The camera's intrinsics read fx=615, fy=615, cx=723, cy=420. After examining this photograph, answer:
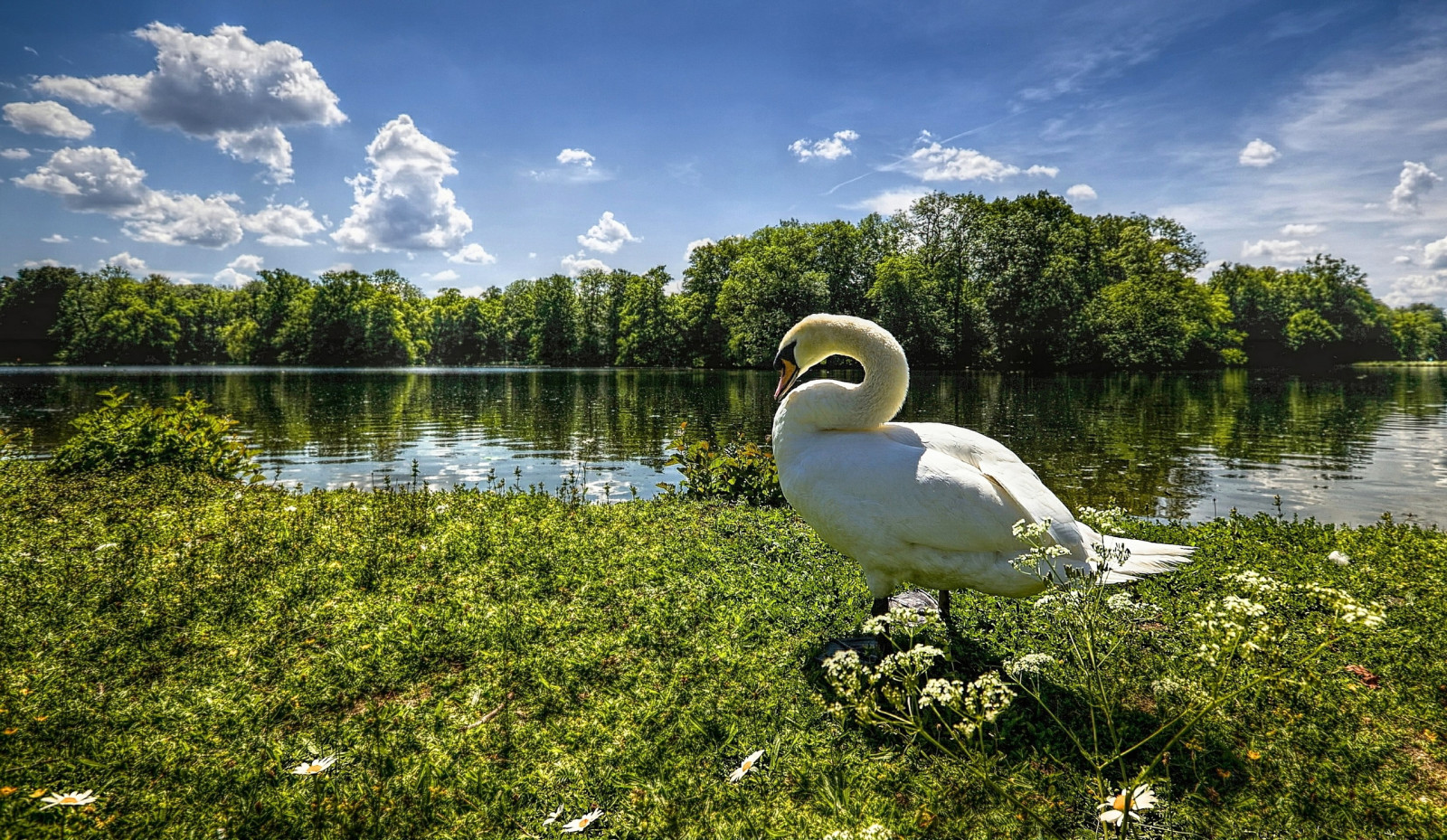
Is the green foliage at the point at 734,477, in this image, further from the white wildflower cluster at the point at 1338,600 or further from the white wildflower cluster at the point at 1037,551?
the white wildflower cluster at the point at 1338,600

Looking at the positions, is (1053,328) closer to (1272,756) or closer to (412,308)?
(1272,756)

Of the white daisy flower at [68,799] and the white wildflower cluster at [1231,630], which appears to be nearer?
the white wildflower cluster at [1231,630]

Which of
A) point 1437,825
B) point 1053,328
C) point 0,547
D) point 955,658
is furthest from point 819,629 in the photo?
point 1053,328

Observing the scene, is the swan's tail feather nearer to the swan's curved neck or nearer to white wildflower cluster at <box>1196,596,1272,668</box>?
white wildflower cluster at <box>1196,596,1272,668</box>

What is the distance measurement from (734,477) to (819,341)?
5.02m

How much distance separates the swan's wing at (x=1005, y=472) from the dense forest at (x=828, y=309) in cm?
6008

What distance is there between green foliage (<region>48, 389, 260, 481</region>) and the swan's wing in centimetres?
1085

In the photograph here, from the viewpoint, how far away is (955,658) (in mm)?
4602

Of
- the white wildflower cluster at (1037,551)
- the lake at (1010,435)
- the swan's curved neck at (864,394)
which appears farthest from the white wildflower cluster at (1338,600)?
the lake at (1010,435)

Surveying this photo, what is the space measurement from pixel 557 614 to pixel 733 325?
225 feet

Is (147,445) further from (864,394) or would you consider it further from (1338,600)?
(1338,600)

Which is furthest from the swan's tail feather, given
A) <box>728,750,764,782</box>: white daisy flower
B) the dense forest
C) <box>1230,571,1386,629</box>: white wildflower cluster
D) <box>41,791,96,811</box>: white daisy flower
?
the dense forest

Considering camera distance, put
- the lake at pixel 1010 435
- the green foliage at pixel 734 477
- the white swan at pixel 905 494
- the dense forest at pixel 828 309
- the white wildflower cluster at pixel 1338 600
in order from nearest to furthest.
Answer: the white wildflower cluster at pixel 1338 600
the white swan at pixel 905 494
the green foliage at pixel 734 477
the lake at pixel 1010 435
the dense forest at pixel 828 309

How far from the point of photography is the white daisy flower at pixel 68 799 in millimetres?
2846
